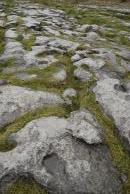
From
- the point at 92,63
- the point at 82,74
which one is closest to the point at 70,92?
the point at 82,74

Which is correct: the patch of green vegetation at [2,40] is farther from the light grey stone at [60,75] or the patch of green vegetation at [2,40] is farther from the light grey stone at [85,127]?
the light grey stone at [85,127]

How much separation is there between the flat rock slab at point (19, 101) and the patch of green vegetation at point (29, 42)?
5851mm

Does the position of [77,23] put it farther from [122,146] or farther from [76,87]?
[122,146]

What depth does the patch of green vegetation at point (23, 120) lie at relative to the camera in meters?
7.11

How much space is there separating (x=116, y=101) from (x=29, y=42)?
28.7ft

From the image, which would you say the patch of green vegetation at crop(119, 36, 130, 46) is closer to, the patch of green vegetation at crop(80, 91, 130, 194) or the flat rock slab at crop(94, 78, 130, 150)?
the flat rock slab at crop(94, 78, 130, 150)

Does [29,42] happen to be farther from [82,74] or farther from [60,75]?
[82,74]

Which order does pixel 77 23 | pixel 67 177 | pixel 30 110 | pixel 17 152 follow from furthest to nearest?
pixel 77 23 < pixel 30 110 < pixel 17 152 < pixel 67 177

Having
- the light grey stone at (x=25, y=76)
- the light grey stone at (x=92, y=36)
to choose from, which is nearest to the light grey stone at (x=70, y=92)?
the light grey stone at (x=25, y=76)

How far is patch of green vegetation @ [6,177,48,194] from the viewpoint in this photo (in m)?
6.01

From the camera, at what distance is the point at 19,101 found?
8742mm

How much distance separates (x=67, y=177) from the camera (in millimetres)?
6254

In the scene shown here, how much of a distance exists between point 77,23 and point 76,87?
15454 mm

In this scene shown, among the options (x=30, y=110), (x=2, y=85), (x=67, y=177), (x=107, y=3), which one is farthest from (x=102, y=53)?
(x=107, y=3)
